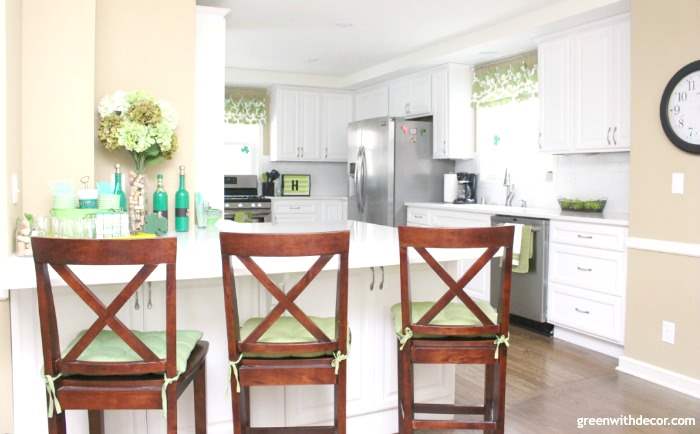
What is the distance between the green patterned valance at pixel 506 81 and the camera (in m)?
5.41

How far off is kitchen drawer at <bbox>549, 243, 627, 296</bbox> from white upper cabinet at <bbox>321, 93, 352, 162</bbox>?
3950 mm

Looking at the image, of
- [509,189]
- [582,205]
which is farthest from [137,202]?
[509,189]

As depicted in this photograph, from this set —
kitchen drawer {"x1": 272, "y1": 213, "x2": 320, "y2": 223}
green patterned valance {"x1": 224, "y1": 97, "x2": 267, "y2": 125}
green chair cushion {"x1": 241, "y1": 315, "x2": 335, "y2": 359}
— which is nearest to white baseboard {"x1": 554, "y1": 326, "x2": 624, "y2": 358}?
green chair cushion {"x1": 241, "y1": 315, "x2": 335, "y2": 359}

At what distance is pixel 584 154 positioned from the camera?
485 centimetres

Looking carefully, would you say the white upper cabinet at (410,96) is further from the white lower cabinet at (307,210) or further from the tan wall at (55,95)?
the tan wall at (55,95)

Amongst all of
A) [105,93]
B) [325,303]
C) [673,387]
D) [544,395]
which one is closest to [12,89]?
[105,93]

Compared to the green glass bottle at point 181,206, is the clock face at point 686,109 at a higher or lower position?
higher

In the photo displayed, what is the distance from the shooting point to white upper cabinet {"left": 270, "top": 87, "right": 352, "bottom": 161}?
293 inches

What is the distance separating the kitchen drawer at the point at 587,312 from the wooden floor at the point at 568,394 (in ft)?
0.60

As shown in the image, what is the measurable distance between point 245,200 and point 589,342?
14.5 feet

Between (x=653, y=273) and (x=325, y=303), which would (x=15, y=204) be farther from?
(x=653, y=273)

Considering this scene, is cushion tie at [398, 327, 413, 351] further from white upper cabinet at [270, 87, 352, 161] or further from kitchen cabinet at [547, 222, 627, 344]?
white upper cabinet at [270, 87, 352, 161]

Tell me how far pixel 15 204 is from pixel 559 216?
3.56 m

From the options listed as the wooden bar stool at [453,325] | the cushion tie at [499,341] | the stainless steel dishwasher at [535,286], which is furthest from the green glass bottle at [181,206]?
the stainless steel dishwasher at [535,286]
